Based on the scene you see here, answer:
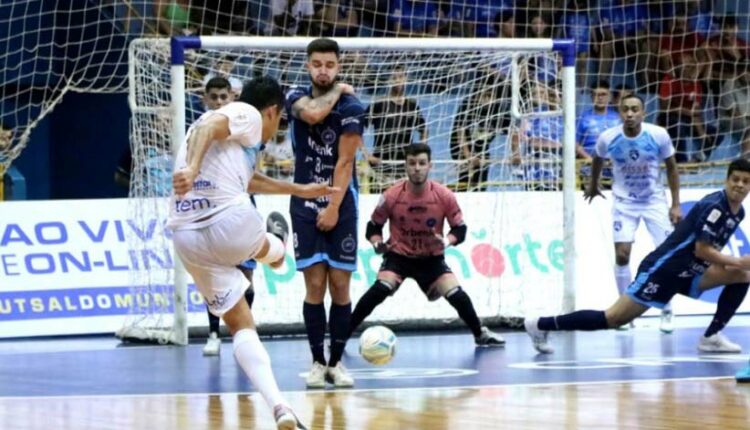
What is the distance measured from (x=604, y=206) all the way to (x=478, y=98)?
1.74 m

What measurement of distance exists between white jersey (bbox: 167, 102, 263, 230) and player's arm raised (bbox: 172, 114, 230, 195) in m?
0.07

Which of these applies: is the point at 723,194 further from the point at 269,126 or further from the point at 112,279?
the point at 112,279

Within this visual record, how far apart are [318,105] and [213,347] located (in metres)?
3.25

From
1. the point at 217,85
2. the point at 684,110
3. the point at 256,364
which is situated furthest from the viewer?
the point at 684,110

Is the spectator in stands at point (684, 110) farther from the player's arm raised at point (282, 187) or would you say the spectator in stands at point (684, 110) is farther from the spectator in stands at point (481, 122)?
the player's arm raised at point (282, 187)

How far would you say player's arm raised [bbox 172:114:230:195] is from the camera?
7.70 metres

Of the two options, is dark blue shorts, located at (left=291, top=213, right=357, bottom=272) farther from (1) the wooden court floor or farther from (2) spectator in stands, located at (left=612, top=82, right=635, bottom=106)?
(2) spectator in stands, located at (left=612, top=82, right=635, bottom=106)

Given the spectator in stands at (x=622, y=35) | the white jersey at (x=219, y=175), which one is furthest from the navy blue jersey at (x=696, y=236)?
the spectator in stands at (x=622, y=35)

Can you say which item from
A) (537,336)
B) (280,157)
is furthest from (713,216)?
(280,157)

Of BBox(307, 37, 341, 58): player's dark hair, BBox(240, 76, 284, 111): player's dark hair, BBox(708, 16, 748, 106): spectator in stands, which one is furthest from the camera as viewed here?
BBox(708, 16, 748, 106): spectator in stands

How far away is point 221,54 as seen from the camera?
15266 millimetres

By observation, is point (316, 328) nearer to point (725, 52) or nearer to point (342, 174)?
point (342, 174)

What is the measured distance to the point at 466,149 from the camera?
54.1 feet

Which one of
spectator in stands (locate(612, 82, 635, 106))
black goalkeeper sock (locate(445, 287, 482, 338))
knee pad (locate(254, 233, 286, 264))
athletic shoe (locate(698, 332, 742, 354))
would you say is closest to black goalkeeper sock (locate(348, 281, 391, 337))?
black goalkeeper sock (locate(445, 287, 482, 338))
